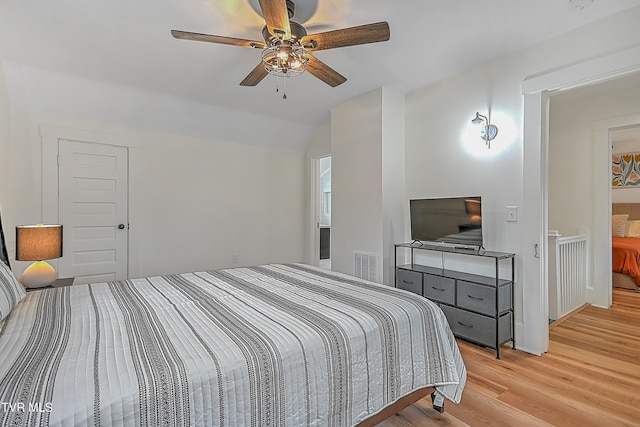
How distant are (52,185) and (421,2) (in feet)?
13.5

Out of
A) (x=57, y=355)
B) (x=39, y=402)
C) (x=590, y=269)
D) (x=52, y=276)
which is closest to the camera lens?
(x=39, y=402)

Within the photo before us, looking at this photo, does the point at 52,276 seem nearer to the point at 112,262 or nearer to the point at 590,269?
the point at 112,262

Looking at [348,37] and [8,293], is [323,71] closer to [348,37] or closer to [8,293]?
[348,37]

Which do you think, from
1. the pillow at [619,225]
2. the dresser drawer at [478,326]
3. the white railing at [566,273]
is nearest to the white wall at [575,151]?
the white railing at [566,273]

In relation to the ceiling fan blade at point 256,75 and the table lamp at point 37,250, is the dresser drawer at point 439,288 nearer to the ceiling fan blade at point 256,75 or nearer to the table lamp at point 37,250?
the ceiling fan blade at point 256,75

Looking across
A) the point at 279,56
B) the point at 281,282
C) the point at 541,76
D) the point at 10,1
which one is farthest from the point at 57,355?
the point at 541,76

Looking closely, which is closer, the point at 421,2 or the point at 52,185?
the point at 421,2

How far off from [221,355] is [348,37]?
6.47ft

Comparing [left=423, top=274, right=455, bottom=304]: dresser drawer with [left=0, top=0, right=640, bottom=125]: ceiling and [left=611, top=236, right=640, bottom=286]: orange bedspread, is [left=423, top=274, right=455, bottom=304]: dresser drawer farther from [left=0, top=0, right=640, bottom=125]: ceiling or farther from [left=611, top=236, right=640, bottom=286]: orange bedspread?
[left=611, top=236, right=640, bottom=286]: orange bedspread

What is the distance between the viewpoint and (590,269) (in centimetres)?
389

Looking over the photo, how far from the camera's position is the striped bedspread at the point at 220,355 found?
2.94 ft

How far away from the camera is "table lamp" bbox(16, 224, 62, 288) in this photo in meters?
2.30

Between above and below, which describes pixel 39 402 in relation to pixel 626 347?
above

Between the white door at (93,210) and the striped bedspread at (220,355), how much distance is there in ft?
6.92
